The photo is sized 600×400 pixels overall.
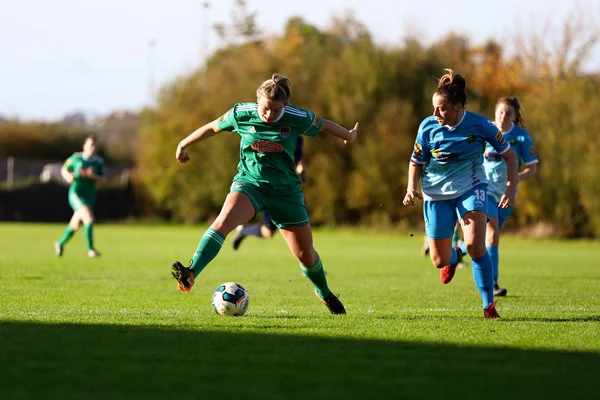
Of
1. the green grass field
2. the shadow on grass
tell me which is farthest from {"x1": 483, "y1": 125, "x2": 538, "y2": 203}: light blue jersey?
the shadow on grass

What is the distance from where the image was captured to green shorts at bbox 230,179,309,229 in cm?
808

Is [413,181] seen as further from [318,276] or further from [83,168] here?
[83,168]

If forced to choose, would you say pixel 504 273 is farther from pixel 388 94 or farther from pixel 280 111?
pixel 388 94

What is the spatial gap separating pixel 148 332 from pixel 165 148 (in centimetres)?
3905

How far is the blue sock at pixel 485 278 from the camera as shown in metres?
8.38

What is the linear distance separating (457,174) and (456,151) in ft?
0.68

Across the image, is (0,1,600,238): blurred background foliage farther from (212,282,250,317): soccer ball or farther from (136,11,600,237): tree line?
(212,282,250,317): soccer ball

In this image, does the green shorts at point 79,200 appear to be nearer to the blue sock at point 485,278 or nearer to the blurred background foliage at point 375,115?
the blue sock at point 485,278

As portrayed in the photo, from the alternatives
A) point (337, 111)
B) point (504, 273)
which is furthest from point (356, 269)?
point (337, 111)

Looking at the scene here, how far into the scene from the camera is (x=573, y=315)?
8664mm

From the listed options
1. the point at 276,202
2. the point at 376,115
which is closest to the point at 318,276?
the point at 276,202

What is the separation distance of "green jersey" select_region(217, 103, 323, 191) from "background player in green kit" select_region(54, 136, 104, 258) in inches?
378

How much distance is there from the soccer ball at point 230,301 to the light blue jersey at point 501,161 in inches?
163

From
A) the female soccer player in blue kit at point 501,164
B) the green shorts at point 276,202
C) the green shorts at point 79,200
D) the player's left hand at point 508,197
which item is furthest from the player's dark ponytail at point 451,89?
the green shorts at point 79,200
